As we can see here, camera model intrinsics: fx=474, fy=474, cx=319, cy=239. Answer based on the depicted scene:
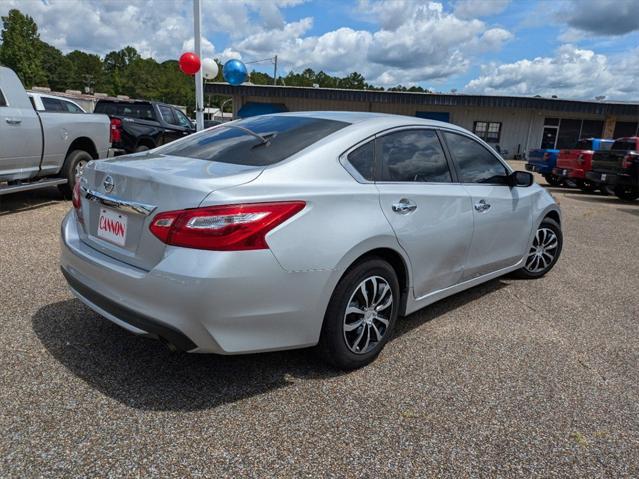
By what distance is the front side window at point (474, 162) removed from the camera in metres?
3.72

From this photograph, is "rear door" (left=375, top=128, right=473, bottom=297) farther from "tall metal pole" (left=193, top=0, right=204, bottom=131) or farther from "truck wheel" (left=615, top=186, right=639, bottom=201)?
"truck wheel" (left=615, top=186, right=639, bottom=201)

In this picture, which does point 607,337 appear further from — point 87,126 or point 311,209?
point 87,126

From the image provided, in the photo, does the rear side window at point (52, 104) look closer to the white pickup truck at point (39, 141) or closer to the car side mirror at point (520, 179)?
the white pickup truck at point (39, 141)

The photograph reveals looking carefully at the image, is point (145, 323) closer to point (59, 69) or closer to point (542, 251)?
point (542, 251)

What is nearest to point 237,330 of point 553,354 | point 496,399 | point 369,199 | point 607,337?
point 369,199

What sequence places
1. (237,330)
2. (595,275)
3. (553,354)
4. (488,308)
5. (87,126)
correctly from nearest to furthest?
(237,330)
(553,354)
(488,308)
(595,275)
(87,126)

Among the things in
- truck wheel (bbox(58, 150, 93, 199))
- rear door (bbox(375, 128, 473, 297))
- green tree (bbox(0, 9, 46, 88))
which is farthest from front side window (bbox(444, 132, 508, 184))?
green tree (bbox(0, 9, 46, 88))

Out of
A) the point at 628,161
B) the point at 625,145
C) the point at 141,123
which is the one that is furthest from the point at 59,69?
the point at 628,161

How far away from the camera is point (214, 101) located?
11275 centimetres

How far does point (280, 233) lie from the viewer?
7.76 feet

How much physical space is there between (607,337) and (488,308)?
0.91 m

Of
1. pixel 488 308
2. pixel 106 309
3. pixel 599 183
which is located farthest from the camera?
pixel 599 183

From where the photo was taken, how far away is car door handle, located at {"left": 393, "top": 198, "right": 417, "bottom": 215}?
117 inches

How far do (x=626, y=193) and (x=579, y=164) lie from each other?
1.52m
